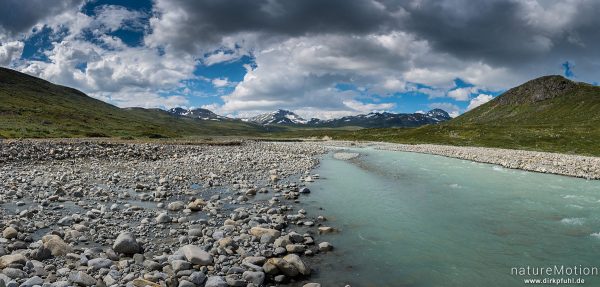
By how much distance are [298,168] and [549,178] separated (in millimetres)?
24002

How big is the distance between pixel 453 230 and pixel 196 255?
11535mm

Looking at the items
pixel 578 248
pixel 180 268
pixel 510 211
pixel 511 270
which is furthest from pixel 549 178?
pixel 180 268

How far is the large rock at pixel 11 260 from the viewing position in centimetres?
1043

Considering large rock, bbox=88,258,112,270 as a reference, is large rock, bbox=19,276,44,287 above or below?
above

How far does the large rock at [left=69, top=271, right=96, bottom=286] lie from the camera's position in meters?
9.73

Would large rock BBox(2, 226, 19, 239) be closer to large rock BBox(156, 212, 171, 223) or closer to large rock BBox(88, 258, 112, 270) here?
large rock BBox(88, 258, 112, 270)

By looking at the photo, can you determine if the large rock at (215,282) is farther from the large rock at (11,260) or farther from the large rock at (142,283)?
the large rock at (11,260)

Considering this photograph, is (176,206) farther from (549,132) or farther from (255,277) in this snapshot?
(549,132)

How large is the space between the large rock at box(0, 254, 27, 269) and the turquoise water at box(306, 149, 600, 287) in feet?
28.5

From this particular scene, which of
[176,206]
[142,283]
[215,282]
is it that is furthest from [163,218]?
[215,282]

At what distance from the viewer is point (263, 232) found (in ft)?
47.9

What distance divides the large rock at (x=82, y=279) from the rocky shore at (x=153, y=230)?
1.0 inches

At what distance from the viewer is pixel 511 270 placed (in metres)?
12.2

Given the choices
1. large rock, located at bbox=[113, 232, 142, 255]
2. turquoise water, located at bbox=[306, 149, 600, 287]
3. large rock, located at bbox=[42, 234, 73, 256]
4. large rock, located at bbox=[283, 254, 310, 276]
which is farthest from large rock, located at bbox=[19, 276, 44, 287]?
turquoise water, located at bbox=[306, 149, 600, 287]
